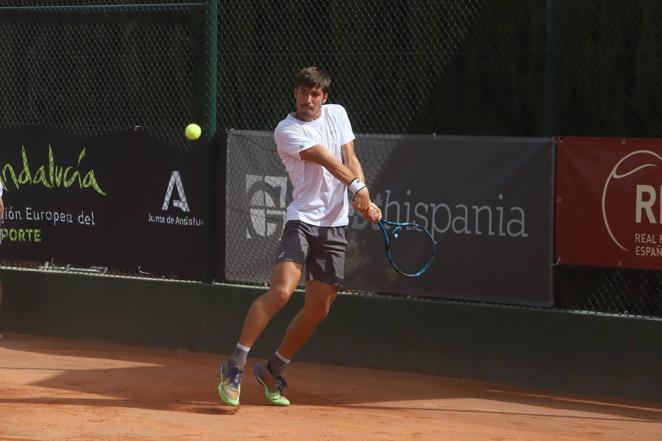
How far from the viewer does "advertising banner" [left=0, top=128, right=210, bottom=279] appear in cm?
1034

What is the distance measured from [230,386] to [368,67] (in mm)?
4280

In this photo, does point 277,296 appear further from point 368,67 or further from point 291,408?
point 368,67

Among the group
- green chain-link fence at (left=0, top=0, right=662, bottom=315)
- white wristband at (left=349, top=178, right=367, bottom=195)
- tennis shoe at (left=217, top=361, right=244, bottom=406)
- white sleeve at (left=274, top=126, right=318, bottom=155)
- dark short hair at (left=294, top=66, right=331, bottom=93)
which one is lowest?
tennis shoe at (left=217, top=361, right=244, bottom=406)

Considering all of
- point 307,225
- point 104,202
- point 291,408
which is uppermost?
point 104,202

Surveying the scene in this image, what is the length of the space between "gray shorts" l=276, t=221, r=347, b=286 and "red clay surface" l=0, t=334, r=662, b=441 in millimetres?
794

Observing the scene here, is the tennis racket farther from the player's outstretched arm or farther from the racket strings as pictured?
the player's outstretched arm

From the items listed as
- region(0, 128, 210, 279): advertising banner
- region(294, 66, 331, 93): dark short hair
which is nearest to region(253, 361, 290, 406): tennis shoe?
region(294, 66, 331, 93): dark short hair

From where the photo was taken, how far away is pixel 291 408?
7.76m

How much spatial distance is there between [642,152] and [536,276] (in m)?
1.09

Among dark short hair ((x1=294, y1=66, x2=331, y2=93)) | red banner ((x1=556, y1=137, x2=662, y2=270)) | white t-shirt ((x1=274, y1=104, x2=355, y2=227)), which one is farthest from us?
red banner ((x1=556, y1=137, x2=662, y2=270))

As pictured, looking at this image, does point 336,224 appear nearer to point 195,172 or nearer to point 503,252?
point 503,252

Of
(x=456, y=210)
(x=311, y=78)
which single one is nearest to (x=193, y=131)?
(x=456, y=210)

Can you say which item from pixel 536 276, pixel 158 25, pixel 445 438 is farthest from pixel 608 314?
pixel 158 25

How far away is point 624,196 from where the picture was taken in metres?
8.36
